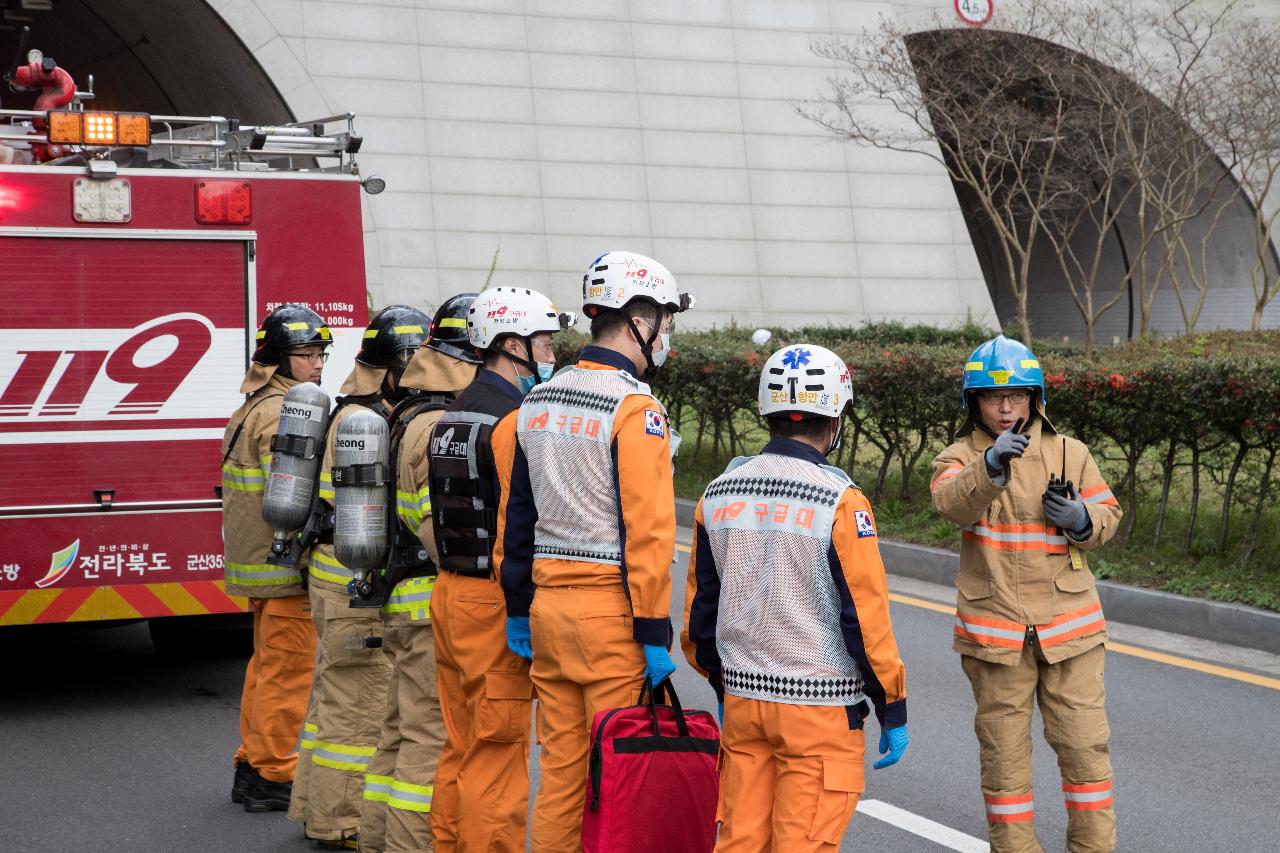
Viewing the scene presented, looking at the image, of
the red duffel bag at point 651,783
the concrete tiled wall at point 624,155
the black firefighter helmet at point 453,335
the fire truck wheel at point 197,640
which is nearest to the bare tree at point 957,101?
the concrete tiled wall at point 624,155

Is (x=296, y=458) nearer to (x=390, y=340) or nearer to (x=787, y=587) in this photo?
(x=390, y=340)

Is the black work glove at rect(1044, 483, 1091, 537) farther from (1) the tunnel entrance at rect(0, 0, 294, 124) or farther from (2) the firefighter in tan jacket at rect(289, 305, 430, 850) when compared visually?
(1) the tunnel entrance at rect(0, 0, 294, 124)

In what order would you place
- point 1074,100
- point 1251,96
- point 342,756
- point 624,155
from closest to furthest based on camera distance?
point 342,756 → point 1251,96 → point 1074,100 → point 624,155

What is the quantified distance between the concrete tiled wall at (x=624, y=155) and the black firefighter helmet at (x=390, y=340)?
862 inches

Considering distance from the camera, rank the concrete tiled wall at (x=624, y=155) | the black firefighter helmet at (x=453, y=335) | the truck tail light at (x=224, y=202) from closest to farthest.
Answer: the black firefighter helmet at (x=453, y=335) → the truck tail light at (x=224, y=202) → the concrete tiled wall at (x=624, y=155)

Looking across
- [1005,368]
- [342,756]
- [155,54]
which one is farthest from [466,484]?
[155,54]

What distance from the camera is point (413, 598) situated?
Result: 5.30 meters

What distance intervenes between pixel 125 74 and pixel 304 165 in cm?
2603

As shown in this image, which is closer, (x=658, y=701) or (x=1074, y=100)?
(x=658, y=701)

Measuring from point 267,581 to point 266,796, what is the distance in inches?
35.0

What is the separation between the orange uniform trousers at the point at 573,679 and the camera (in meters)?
4.29

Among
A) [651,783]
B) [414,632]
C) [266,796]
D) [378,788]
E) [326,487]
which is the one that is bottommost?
[266,796]

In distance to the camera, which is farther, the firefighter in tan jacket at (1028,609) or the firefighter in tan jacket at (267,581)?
the firefighter in tan jacket at (267,581)

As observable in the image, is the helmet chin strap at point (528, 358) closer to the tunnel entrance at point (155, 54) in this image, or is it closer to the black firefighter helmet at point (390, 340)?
the black firefighter helmet at point (390, 340)
